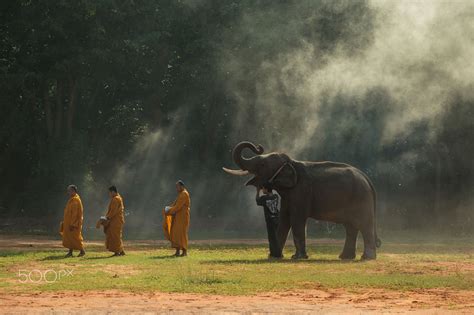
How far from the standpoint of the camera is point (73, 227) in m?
24.3

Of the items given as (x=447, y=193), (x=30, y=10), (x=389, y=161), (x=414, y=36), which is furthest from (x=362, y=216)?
(x=30, y=10)

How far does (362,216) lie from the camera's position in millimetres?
22844

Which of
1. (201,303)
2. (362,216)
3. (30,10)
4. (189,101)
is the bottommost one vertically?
(201,303)

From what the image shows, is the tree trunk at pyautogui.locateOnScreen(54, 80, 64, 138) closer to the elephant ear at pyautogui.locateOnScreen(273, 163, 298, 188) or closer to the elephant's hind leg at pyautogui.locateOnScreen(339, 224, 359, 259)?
the elephant ear at pyautogui.locateOnScreen(273, 163, 298, 188)

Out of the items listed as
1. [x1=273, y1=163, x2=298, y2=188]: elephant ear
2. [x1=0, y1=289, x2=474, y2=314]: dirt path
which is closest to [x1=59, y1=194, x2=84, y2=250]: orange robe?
[x1=273, y1=163, x2=298, y2=188]: elephant ear

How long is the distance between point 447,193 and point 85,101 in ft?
60.4

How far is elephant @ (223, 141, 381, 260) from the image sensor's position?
2250 centimetres

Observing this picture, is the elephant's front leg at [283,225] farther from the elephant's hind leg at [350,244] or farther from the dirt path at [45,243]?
the dirt path at [45,243]

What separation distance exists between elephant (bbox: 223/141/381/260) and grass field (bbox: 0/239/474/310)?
2.68 feet

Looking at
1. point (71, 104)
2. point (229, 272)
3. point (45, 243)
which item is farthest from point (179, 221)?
point (71, 104)

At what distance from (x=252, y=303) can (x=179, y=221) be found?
9.99 m

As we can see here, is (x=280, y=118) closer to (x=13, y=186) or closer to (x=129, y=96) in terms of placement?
(x=129, y=96)

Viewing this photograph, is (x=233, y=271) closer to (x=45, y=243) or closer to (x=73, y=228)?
(x=73, y=228)

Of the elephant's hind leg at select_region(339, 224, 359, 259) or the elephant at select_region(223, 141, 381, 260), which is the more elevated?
the elephant at select_region(223, 141, 381, 260)
